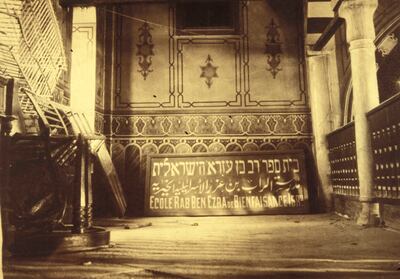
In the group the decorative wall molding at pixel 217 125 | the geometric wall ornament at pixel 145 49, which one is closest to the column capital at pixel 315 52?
the decorative wall molding at pixel 217 125

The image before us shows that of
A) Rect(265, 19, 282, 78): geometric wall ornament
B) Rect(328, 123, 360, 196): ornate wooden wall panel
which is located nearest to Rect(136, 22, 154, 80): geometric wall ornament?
Rect(265, 19, 282, 78): geometric wall ornament

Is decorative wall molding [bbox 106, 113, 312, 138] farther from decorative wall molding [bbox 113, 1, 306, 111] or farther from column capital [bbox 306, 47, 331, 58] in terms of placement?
column capital [bbox 306, 47, 331, 58]

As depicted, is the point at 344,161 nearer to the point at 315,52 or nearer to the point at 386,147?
the point at 386,147

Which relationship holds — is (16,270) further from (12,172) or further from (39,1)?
(39,1)

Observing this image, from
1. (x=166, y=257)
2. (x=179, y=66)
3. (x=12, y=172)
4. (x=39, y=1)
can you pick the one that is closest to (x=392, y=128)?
(x=166, y=257)

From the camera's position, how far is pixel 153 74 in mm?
6477

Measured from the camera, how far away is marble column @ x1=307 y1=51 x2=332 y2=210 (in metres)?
5.96

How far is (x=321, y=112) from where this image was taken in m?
6.17

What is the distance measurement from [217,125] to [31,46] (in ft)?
12.2

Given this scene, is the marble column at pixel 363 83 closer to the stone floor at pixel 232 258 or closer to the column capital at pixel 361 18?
the column capital at pixel 361 18

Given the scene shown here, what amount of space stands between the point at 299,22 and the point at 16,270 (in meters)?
5.84

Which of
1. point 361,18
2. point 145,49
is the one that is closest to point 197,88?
point 145,49

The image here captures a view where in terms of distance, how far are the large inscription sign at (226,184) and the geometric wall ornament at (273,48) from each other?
1.46m

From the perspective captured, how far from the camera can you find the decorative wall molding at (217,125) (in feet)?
20.6
